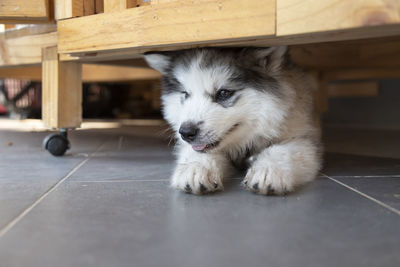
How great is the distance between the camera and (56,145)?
2.27 metres

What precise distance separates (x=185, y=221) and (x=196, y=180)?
0.32 m

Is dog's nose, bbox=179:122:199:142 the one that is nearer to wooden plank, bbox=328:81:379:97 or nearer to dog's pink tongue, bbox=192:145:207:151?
dog's pink tongue, bbox=192:145:207:151

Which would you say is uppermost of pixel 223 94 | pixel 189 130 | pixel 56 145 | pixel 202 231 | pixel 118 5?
pixel 118 5

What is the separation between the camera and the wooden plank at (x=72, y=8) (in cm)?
196

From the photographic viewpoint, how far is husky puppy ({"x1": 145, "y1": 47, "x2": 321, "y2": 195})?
Result: 1.68 meters

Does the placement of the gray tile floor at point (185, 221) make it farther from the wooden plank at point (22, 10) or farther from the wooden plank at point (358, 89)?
the wooden plank at point (358, 89)

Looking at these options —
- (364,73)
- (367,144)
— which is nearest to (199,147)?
(367,144)

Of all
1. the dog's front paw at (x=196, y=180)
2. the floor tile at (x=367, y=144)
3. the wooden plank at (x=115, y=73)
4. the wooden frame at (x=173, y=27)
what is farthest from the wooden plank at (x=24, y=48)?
the floor tile at (x=367, y=144)

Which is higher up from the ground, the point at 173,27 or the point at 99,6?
the point at 99,6

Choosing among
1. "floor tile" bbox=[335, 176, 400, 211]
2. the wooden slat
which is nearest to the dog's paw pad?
"floor tile" bbox=[335, 176, 400, 211]

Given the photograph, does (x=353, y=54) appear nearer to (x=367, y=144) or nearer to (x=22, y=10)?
(x=367, y=144)

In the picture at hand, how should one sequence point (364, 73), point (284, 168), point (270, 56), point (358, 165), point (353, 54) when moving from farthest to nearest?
point (364, 73), point (353, 54), point (358, 165), point (270, 56), point (284, 168)

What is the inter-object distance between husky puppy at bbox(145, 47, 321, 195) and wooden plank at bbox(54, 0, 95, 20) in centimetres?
41

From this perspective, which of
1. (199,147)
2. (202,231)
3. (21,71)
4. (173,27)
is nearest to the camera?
(202,231)
